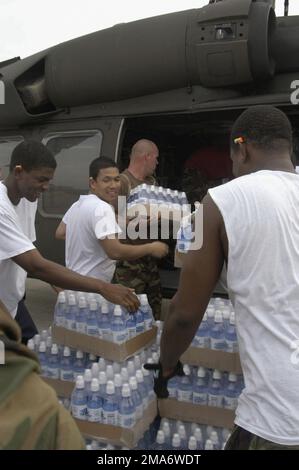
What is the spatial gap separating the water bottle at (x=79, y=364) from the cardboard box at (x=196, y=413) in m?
0.57

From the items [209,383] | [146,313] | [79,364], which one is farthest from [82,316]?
[209,383]

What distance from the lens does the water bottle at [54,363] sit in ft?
9.98

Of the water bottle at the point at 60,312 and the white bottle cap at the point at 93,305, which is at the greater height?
the white bottle cap at the point at 93,305

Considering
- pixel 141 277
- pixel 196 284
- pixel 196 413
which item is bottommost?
pixel 196 413

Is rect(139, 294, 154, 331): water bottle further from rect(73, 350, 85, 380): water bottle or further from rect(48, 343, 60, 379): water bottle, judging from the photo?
rect(48, 343, 60, 379): water bottle

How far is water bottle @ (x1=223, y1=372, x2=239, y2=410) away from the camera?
2.63 m

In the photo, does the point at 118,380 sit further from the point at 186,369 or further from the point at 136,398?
the point at 186,369

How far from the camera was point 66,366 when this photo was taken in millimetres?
3043

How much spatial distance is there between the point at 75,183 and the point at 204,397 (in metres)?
3.58

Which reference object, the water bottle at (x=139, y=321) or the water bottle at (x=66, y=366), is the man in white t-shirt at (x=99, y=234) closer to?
the water bottle at (x=139, y=321)

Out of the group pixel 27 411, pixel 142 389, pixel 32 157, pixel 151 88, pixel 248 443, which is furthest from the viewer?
pixel 151 88

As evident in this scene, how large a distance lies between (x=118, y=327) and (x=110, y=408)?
0.52 metres

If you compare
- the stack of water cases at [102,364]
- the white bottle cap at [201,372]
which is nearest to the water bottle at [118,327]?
→ the stack of water cases at [102,364]

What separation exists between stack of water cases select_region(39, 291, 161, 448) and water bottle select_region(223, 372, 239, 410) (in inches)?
15.3
